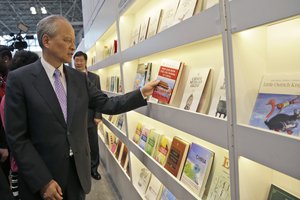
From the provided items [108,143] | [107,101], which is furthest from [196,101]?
[108,143]

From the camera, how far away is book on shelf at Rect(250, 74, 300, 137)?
1.00 m

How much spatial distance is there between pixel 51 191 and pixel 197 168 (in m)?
0.84

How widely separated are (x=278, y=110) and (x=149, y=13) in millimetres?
1811

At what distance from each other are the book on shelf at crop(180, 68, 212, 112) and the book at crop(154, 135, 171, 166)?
0.47 metres

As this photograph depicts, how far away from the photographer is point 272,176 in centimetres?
126

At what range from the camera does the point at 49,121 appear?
1789mm

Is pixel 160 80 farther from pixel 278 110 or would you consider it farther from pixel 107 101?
pixel 278 110

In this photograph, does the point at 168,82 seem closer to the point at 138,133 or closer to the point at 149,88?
the point at 149,88

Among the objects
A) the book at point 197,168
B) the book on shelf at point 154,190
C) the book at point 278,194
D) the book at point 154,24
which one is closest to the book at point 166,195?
the book on shelf at point 154,190

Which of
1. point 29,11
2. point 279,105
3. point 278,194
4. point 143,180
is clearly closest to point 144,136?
point 143,180

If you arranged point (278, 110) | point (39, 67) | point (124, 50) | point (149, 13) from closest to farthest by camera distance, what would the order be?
point (278, 110) → point (39, 67) → point (149, 13) → point (124, 50)

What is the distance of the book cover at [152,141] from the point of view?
2.36 m

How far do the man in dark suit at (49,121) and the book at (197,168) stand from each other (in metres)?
0.68

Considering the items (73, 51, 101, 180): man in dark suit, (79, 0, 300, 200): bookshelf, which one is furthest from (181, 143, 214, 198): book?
(73, 51, 101, 180): man in dark suit
